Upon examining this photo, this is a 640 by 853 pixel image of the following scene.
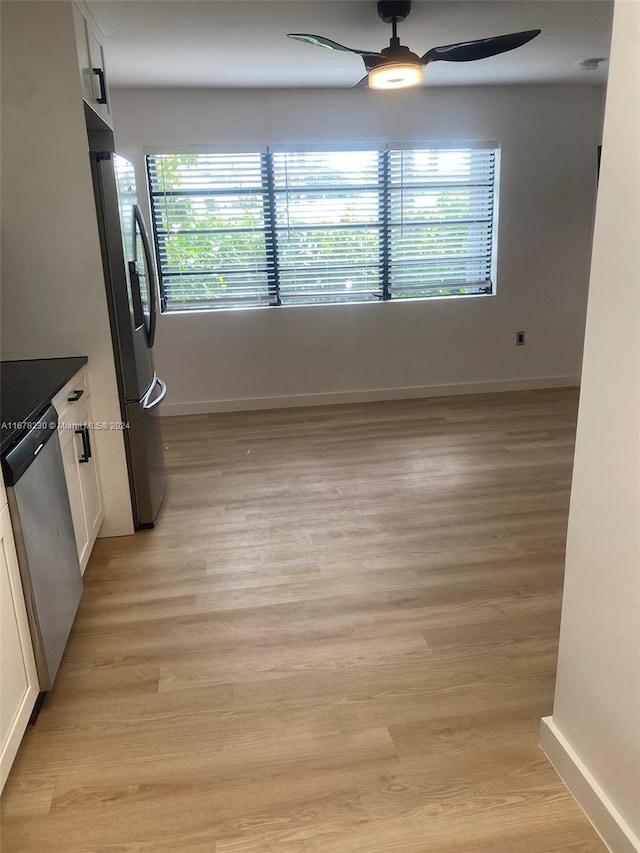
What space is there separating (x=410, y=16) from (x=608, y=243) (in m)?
2.38

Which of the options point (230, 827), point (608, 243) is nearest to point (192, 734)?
point (230, 827)

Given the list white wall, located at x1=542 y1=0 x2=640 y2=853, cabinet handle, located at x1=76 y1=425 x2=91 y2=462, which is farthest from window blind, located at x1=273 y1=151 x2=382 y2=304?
white wall, located at x1=542 y1=0 x2=640 y2=853

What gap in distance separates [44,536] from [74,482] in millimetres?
638

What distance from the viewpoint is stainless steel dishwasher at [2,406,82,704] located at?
1751 mm

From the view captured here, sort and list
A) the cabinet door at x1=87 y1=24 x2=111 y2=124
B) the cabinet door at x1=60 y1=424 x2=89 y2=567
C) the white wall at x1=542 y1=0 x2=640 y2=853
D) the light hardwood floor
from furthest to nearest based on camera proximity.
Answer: the cabinet door at x1=87 y1=24 x2=111 y2=124 → the cabinet door at x1=60 y1=424 x2=89 y2=567 → the light hardwood floor → the white wall at x1=542 y1=0 x2=640 y2=853

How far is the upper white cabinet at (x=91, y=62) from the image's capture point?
262 cm

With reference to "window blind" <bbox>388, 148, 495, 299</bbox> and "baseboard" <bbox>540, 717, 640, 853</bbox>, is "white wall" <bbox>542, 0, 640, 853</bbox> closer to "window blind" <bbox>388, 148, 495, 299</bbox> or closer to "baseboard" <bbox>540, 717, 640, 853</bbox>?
"baseboard" <bbox>540, 717, 640, 853</bbox>

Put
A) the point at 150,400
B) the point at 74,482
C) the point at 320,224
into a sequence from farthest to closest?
the point at 320,224
the point at 150,400
the point at 74,482

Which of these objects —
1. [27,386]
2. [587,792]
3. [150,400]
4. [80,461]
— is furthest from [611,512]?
[150,400]

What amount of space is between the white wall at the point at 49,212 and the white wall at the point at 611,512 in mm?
2154

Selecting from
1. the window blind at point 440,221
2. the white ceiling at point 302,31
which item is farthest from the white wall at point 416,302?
the white ceiling at point 302,31

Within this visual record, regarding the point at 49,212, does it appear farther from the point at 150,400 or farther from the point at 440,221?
the point at 440,221

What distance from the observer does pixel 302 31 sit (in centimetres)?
324

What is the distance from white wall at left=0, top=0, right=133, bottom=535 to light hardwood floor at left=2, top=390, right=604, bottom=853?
93 centimetres
